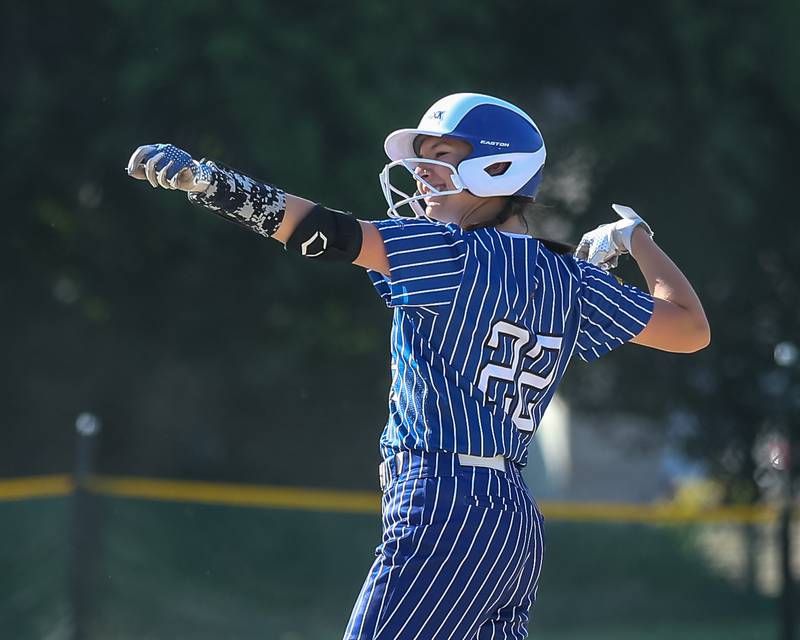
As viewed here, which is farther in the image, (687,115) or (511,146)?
(687,115)

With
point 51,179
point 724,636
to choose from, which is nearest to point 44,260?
point 51,179

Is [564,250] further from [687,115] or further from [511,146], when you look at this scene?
[687,115]

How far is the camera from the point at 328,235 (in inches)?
117

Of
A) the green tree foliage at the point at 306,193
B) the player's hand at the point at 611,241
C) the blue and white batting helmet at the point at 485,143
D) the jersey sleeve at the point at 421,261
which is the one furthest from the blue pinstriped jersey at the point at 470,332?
the green tree foliage at the point at 306,193

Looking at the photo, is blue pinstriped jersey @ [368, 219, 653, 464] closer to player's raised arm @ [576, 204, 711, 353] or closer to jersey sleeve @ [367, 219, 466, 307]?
jersey sleeve @ [367, 219, 466, 307]

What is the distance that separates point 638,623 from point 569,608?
50 cm

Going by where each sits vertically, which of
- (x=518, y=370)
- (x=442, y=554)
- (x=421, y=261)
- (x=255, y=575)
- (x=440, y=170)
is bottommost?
(x=255, y=575)

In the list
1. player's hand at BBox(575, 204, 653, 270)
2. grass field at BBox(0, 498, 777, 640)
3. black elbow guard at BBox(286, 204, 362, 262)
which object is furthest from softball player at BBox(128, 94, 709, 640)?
grass field at BBox(0, 498, 777, 640)

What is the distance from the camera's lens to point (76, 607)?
292 inches

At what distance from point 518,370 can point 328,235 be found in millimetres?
556

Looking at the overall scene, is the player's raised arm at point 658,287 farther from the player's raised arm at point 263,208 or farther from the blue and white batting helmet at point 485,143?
the player's raised arm at point 263,208

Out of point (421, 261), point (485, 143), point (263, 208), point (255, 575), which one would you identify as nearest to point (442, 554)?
point (421, 261)

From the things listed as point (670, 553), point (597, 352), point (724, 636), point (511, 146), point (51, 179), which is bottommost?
point (724, 636)

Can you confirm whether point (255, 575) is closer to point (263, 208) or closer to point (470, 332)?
point (470, 332)
